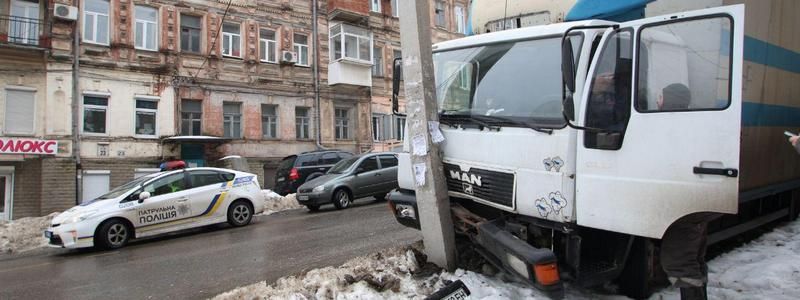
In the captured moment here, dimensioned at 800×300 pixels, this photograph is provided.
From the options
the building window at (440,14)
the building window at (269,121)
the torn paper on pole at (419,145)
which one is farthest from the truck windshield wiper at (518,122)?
the building window at (440,14)

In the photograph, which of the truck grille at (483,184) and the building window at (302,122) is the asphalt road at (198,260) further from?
the building window at (302,122)

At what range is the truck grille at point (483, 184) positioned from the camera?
164 inches

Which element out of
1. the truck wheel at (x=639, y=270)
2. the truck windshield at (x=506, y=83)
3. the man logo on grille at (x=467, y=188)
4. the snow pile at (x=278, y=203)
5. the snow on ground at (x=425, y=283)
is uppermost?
the truck windshield at (x=506, y=83)

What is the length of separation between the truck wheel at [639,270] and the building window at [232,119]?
19364 mm

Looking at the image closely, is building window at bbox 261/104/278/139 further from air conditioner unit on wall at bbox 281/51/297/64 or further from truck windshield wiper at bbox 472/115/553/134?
truck windshield wiper at bbox 472/115/553/134

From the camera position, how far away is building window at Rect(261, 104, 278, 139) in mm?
22625

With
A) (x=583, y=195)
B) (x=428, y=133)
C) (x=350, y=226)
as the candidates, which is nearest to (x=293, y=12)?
(x=350, y=226)

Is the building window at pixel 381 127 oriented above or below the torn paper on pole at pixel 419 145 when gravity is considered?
above

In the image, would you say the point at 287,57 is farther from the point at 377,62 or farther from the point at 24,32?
the point at 24,32

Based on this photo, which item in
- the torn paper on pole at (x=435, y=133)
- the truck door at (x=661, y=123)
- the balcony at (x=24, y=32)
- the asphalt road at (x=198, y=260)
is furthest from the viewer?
the balcony at (x=24, y=32)

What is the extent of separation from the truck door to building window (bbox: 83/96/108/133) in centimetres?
1923

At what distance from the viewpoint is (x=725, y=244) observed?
654 cm

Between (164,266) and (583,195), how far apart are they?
6589 mm

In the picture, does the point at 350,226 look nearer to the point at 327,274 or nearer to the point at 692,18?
the point at 327,274
